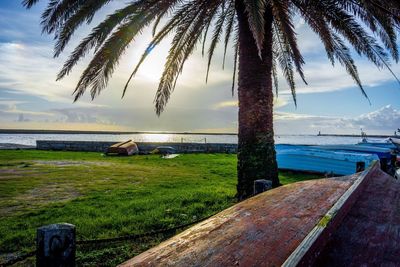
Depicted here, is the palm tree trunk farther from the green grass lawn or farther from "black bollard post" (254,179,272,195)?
"black bollard post" (254,179,272,195)

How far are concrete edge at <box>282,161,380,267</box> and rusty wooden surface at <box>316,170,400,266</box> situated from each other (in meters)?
0.07

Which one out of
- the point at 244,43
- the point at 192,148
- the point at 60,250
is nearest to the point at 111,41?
the point at 244,43

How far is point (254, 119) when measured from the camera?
723 cm

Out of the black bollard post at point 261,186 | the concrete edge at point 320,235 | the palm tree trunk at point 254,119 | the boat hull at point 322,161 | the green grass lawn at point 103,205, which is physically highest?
the palm tree trunk at point 254,119

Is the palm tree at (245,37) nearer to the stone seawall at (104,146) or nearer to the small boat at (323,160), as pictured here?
the small boat at (323,160)

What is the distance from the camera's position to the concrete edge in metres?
1.83

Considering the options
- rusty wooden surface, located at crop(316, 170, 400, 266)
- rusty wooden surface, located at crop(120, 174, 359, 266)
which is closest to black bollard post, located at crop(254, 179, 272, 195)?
rusty wooden surface, located at crop(120, 174, 359, 266)

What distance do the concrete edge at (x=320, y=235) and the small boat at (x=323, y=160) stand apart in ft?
30.9

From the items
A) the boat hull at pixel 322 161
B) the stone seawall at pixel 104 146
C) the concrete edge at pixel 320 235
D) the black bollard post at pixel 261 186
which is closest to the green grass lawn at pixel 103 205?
the black bollard post at pixel 261 186

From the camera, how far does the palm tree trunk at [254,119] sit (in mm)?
7207

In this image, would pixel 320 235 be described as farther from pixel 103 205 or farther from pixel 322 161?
pixel 322 161

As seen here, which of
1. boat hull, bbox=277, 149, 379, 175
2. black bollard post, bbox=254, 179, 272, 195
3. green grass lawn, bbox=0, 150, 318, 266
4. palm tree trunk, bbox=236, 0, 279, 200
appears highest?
palm tree trunk, bbox=236, 0, 279, 200

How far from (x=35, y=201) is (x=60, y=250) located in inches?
230

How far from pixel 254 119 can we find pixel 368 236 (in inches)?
192
